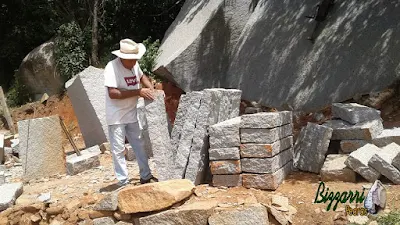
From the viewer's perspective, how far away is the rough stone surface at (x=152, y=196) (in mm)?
4098

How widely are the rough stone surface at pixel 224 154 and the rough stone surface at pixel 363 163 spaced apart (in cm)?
128

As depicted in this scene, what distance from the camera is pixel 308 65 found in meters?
7.32

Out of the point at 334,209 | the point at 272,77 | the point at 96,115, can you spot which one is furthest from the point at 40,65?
the point at 334,209

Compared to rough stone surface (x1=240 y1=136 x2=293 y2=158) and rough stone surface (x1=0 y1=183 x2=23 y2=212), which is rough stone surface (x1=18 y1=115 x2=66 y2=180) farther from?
rough stone surface (x1=240 y1=136 x2=293 y2=158)

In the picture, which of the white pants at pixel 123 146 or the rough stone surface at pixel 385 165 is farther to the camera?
the white pants at pixel 123 146

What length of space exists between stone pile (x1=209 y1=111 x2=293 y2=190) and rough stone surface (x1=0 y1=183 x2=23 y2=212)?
259 cm

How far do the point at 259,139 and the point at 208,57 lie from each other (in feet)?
17.0

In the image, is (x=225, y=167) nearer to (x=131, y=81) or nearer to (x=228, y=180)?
(x=228, y=180)

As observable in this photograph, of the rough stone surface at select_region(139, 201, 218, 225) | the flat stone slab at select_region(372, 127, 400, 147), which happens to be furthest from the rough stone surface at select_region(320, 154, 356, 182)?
the rough stone surface at select_region(139, 201, 218, 225)

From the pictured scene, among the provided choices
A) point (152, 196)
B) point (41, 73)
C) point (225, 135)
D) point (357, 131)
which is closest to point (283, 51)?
point (357, 131)

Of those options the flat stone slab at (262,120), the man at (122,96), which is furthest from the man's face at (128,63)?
the flat stone slab at (262,120)

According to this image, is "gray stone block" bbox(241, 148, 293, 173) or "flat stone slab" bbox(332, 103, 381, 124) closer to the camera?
"gray stone block" bbox(241, 148, 293, 173)

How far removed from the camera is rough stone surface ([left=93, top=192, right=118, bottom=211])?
4.31 meters

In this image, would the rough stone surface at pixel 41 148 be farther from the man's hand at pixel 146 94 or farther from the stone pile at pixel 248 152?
the stone pile at pixel 248 152
